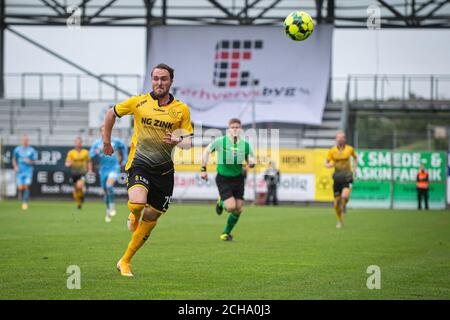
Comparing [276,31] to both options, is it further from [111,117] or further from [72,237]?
[111,117]

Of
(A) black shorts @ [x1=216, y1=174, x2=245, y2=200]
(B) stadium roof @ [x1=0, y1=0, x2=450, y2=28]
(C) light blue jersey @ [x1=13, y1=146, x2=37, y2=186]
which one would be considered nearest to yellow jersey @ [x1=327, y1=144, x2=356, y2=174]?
(A) black shorts @ [x1=216, y1=174, x2=245, y2=200]

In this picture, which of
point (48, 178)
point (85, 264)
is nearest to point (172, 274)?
point (85, 264)

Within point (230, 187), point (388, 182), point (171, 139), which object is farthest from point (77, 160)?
point (171, 139)

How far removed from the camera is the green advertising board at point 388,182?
38.8 meters

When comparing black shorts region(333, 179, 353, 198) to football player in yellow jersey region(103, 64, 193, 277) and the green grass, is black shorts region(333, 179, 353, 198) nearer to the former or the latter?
the green grass

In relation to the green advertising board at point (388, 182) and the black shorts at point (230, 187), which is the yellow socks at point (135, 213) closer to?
the black shorts at point (230, 187)

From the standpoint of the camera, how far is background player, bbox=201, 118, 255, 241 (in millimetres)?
17797

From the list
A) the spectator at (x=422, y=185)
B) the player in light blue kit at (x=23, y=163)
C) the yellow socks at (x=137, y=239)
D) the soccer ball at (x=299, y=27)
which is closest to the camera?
the yellow socks at (x=137, y=239)

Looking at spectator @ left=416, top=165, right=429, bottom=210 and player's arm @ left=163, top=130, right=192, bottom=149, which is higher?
player's arm @ left=163, top=130, right=192, bottom=149

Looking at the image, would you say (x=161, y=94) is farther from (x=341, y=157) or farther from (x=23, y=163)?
(x=23, y=163)

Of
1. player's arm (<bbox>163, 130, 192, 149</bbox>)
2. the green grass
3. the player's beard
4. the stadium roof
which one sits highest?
the stadium roof

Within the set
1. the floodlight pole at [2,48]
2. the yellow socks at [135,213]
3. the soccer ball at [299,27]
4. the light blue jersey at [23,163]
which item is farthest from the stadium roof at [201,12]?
the yellow socks at [135,213]

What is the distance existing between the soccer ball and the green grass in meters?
3.42

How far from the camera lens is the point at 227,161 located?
1812 cm
